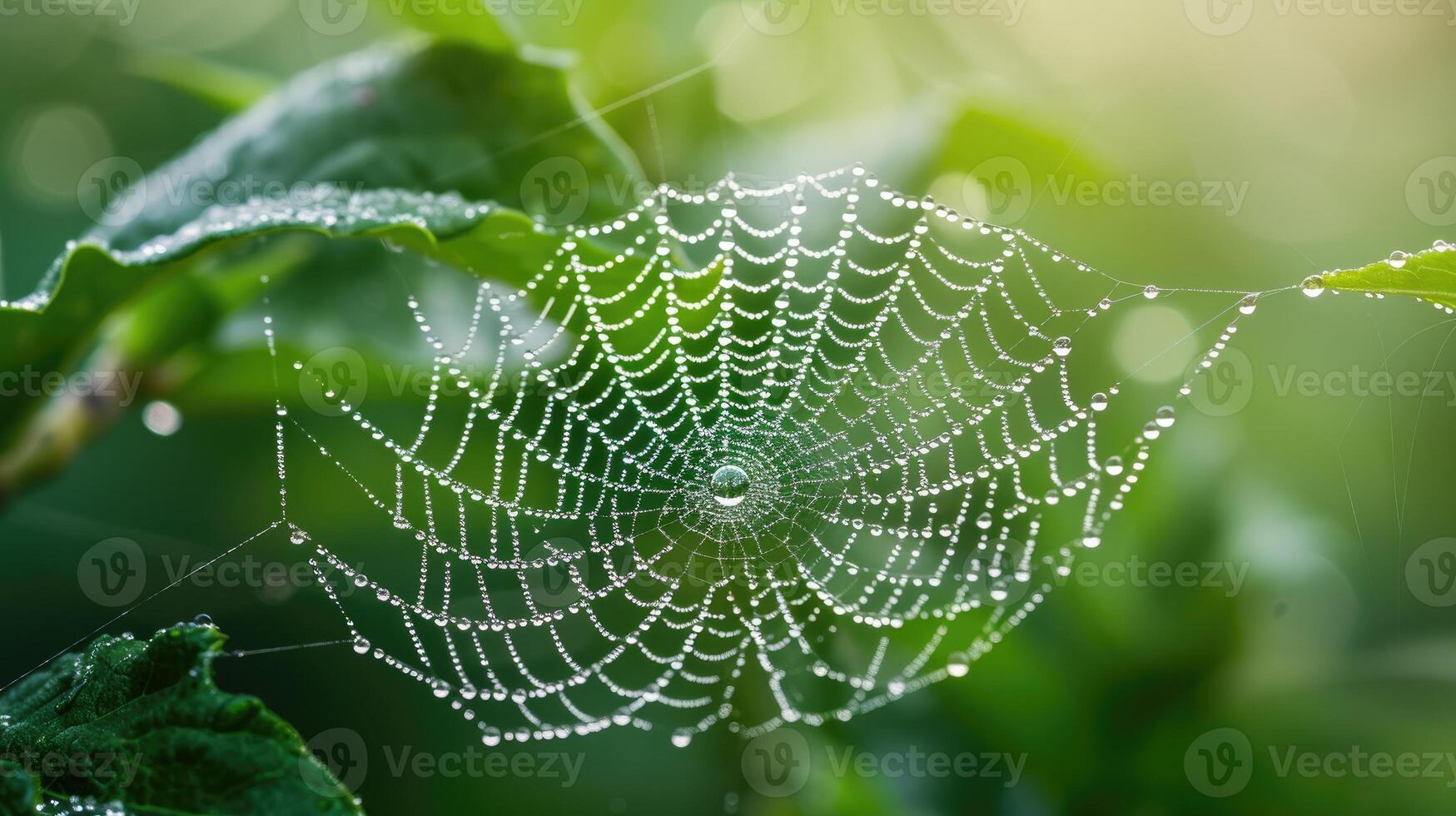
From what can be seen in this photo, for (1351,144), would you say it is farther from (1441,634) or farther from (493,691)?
(493,691)
